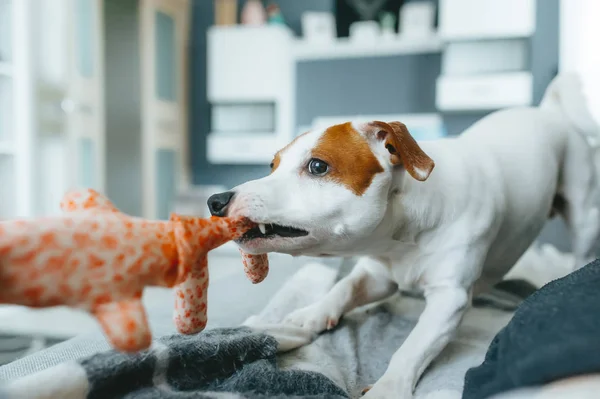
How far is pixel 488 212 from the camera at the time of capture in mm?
967

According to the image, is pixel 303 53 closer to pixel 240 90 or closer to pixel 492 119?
pixel 240 90

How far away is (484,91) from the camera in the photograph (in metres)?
3.41

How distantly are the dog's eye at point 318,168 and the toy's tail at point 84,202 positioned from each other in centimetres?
34

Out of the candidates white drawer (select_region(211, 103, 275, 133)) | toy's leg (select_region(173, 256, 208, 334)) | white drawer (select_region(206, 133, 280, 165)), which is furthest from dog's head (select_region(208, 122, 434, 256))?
white drawer (select_region(211, 103, 275, 133))

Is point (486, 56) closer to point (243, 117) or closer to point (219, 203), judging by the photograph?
point (243, 117)

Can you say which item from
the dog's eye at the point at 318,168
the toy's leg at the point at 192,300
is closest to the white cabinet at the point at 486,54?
the dog's eye at the point at 318,168

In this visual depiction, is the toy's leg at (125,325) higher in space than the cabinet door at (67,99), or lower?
lower

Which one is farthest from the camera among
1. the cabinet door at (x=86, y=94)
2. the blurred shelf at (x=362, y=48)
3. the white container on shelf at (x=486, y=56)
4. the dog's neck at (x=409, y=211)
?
the blurred shelf at (x=362, y=48)

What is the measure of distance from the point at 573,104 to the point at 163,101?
3.21 meters

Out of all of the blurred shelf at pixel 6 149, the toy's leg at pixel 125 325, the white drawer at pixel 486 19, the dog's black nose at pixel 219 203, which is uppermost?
the white drawer at pixel 486 19

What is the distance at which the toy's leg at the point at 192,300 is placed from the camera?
0.57 meters

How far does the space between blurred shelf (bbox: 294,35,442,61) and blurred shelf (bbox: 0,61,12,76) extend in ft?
7.65

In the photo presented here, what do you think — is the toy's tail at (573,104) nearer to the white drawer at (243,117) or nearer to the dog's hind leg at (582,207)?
the dog's hind leg at (582,207)

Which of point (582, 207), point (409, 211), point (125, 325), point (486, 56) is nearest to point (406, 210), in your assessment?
point (409, 211)
